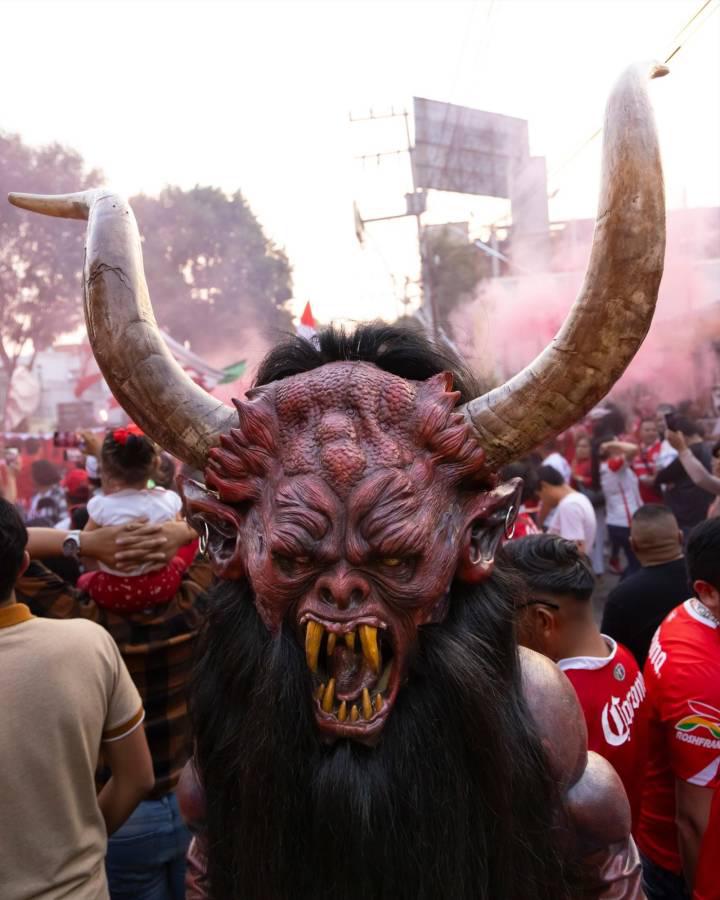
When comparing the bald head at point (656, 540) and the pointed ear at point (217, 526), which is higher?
the pointed ear at point (217, 526)

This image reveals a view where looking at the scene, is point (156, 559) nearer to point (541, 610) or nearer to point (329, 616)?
point (541, 610)

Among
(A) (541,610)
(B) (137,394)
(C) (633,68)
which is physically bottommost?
(A) (541,610)

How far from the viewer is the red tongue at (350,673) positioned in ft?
5.12

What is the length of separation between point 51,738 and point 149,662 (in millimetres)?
911

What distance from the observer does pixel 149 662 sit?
3393mm

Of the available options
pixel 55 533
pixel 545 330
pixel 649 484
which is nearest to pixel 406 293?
pixel 545 330

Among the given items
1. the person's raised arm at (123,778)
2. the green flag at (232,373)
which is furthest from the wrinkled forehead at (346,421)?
the green flag at (232,373)

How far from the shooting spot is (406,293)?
3127 cm

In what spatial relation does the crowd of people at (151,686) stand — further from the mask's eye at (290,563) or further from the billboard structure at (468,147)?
the billboard structure at (468,147)

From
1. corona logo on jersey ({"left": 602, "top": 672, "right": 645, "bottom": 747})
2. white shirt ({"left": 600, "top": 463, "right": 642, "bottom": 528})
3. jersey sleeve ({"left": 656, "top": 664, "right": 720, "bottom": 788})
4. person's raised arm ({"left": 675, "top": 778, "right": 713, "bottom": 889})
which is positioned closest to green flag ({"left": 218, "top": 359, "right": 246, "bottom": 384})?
white shirt ({"left": 600, "top": 463, "right": 642, "bottom": 528})

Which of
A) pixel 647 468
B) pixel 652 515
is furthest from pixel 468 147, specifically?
pixel 652 515

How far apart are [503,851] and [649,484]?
8.70m

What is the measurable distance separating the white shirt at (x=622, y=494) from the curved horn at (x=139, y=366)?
849 centimetres

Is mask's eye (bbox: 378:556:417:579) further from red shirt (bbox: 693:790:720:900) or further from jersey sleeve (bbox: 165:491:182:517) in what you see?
jersey sleeve (bbox: 165:491:182:517)
